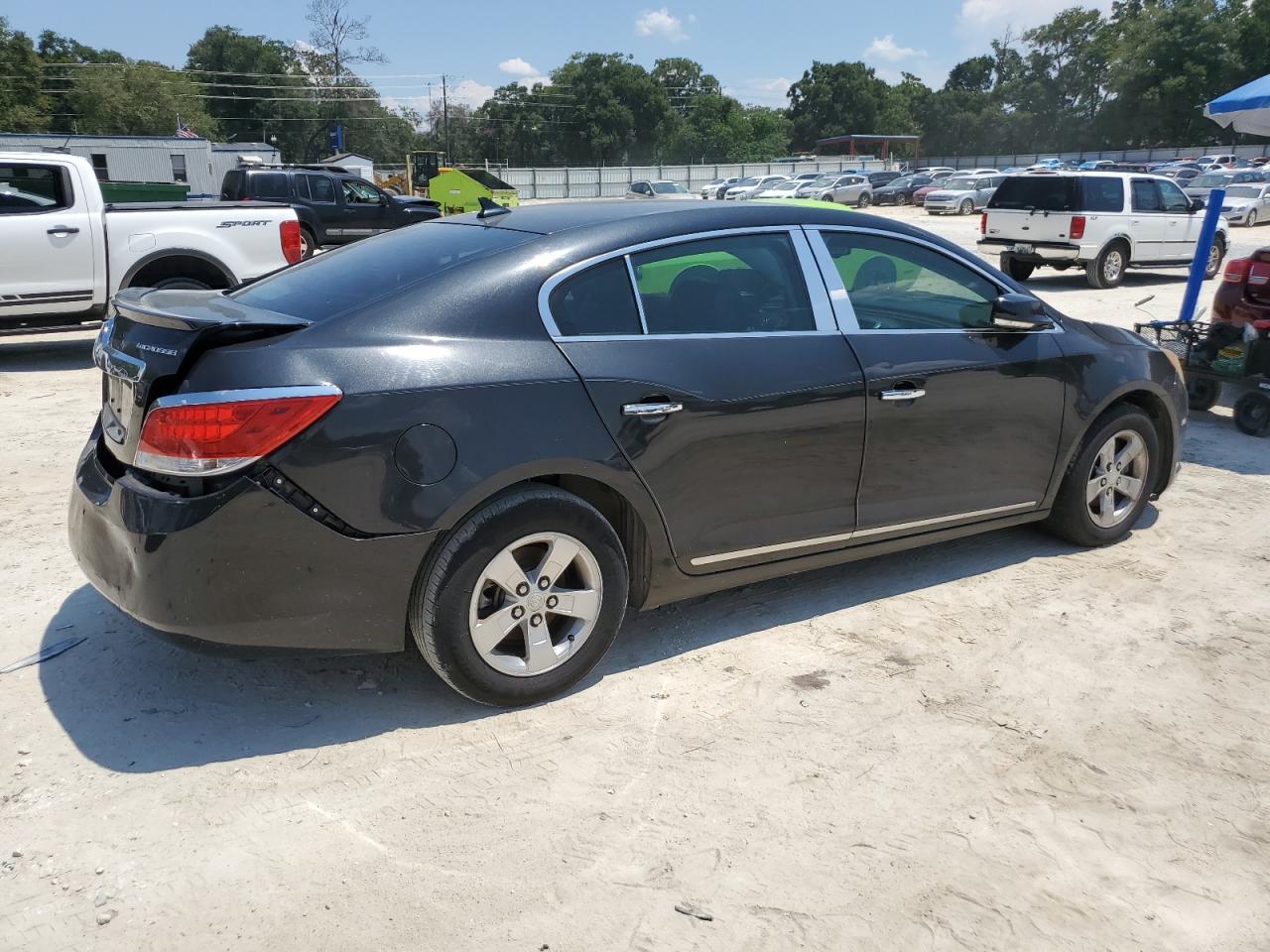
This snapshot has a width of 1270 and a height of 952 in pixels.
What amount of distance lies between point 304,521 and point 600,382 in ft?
3.37

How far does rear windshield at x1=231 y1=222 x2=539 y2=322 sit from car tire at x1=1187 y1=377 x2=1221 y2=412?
645cm

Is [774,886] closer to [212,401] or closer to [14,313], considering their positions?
[212,401]

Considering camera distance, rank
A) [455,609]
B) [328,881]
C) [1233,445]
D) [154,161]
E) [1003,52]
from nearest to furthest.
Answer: [328,881]
[455,609]
[1233,445]
[154,161]
[1003,52]

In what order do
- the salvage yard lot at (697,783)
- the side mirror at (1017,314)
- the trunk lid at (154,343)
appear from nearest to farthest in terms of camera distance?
the salvage yard lot at (697,783) → the trunk lid at (154,343) → the side mirror at (1017,314)

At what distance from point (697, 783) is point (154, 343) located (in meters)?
2.08

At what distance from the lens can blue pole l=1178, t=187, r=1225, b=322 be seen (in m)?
9.15

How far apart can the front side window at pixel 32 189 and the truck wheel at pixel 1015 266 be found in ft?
43.7

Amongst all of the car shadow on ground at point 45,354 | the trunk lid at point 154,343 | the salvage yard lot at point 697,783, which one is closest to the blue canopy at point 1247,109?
the salvage yard lot at point 697,783

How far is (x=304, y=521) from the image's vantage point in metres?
2.90

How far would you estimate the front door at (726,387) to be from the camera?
11.2 feet

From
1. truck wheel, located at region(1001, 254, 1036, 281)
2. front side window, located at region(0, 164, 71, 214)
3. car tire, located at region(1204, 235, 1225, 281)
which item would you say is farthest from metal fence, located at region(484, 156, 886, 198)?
front side window, located at region(0, 164, 71, 214)

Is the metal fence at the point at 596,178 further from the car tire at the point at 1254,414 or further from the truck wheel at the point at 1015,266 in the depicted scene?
the car tire at the point at 1254,414

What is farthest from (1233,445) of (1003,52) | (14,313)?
(1003,52)

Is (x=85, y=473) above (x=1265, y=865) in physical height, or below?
above
